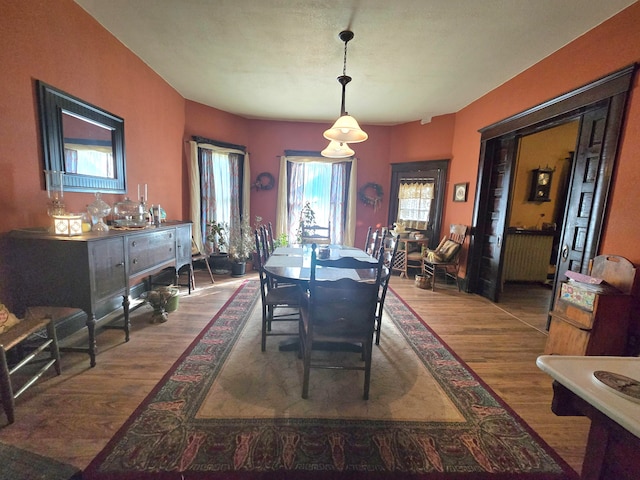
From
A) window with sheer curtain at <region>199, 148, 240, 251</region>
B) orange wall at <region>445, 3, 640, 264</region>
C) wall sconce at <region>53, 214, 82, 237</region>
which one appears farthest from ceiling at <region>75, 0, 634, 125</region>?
wall sconce at <region>53, 214, 82, 237</region>

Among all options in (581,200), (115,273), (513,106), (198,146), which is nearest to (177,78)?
(198,146)

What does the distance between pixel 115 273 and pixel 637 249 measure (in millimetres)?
4034

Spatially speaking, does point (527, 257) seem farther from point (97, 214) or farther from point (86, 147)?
point (86, 147)

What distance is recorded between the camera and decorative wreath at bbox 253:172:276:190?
17.5ft

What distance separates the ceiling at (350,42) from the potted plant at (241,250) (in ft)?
7.35

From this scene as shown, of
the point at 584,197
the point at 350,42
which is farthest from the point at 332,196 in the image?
the point at 584,197

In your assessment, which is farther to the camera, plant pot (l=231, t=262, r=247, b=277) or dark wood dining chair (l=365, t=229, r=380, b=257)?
plant pot (l=231, t=262, r=247, b=277)

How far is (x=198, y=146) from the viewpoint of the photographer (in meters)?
4.46

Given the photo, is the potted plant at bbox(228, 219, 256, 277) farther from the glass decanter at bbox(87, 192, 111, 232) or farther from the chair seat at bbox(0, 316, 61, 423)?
the chair seat at bbox(0, 316, 61, 423)

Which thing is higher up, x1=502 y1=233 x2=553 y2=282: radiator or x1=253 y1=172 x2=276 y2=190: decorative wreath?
x1=253 y1=172 x2=276 y2=190: decorative wreath

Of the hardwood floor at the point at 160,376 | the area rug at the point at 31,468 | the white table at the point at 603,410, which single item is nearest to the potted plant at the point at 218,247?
the hardwood floor at the point at 160,376

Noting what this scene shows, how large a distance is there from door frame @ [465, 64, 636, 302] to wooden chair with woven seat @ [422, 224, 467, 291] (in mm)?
197

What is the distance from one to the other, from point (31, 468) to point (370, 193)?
5.30 metres

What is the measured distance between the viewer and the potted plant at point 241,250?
4.62 m
